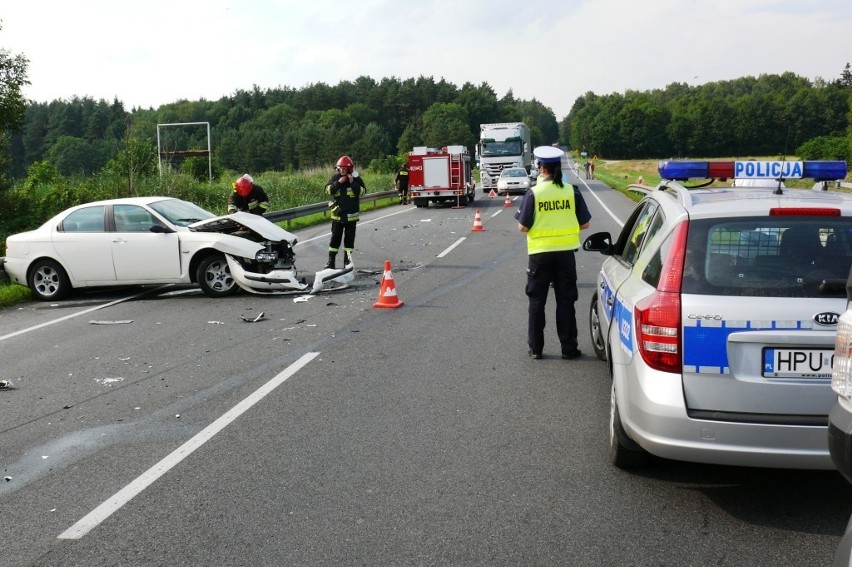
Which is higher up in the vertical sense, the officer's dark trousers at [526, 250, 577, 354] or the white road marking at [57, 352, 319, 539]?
the officer's dark trousers at [526, 250, 577, 354]

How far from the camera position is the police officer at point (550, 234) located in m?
7.60

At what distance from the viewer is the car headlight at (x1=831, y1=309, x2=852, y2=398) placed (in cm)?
242

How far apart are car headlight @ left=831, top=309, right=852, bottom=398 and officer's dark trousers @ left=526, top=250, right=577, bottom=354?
514 centimetres

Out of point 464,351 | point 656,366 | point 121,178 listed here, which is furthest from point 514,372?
point 121,178

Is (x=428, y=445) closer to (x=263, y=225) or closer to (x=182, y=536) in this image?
(x=182, y=536)

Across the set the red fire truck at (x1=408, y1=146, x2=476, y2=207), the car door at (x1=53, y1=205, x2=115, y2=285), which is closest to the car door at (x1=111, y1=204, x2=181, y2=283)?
the car door at (x1=53, y1=205, x2=115, y2=285)

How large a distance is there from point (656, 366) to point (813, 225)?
114cm

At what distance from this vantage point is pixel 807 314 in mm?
4031

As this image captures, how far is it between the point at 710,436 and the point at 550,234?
372cm

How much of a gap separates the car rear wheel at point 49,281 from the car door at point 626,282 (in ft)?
29.9

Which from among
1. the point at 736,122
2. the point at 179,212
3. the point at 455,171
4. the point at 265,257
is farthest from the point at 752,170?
the point at 736,122

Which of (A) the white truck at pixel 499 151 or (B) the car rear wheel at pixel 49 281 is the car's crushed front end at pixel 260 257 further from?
(A) the white truck at pixel 499 151

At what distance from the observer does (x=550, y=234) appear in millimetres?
7609

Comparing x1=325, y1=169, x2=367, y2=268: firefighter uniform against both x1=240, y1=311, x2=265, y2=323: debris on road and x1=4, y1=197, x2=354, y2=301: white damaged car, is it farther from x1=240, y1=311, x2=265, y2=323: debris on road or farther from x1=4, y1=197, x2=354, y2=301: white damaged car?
x1=240, y1=311, x2=265, y2=323: debris on road
